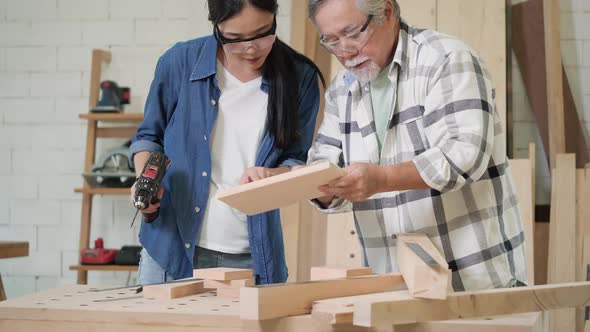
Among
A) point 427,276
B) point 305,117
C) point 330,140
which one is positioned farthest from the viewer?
point 305,117

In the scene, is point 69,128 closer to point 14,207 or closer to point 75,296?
point 14,207

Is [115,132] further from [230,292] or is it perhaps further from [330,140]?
[230,292]

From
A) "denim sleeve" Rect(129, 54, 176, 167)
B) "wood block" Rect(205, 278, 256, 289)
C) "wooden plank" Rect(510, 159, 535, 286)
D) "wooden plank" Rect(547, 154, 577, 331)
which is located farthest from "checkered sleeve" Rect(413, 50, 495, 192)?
"wooden plank" Rect(547, 154, 577, 331)

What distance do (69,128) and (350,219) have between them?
6.29 feet

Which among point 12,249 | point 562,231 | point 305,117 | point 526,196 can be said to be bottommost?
point 12,249

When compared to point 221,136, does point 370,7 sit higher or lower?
higher

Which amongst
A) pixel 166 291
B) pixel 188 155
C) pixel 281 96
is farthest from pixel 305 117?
pixel 166 291

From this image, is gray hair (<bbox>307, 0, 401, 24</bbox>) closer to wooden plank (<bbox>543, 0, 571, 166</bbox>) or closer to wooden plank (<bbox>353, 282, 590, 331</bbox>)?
wooden plank (<bbox>353, 282, 590, 331</bbox>)

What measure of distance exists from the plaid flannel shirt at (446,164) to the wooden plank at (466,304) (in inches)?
10.3

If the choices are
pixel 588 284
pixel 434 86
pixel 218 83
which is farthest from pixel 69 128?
pixel 588 284

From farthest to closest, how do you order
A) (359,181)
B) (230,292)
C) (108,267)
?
(108,267)
(230,292)
(359,181)

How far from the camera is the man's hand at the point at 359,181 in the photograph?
5.12 ft

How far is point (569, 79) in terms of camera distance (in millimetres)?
3914

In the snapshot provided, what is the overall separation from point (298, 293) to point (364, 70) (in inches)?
25.6
